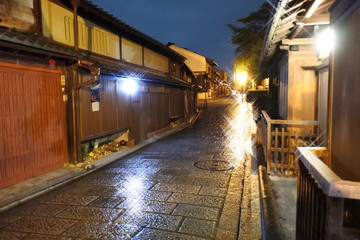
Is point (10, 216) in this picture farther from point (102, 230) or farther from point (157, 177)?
point (157, 177)

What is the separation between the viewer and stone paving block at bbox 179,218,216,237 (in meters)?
5.04

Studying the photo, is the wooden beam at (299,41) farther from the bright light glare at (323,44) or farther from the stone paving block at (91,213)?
the stone paving block at (91,213)

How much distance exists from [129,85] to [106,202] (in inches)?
335

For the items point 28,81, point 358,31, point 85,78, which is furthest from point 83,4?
point 358,31

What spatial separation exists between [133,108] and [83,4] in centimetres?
584

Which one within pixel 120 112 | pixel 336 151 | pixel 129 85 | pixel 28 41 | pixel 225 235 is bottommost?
pixel 225 235

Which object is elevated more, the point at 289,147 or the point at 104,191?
the point at 289,147

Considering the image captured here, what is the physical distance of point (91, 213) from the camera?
5910mm

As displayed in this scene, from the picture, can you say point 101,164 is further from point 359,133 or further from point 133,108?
point 359,133

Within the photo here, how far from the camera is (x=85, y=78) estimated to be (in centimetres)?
1041

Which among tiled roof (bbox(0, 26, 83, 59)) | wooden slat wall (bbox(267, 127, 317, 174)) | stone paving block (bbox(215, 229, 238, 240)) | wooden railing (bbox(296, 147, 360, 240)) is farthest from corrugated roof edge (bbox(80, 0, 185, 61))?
wooden railing (bbox(296, 147, 360, 240))

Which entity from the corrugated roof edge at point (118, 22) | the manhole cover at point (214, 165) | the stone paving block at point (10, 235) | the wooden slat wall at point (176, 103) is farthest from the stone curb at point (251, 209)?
the wooden slat wall at point (176, 103)

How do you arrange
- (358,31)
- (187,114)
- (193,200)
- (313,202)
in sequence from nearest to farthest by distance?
(313,202), (358,31), (193,200), (187,114)

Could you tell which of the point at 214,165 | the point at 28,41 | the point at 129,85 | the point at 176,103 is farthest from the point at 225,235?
the point at 176,103
